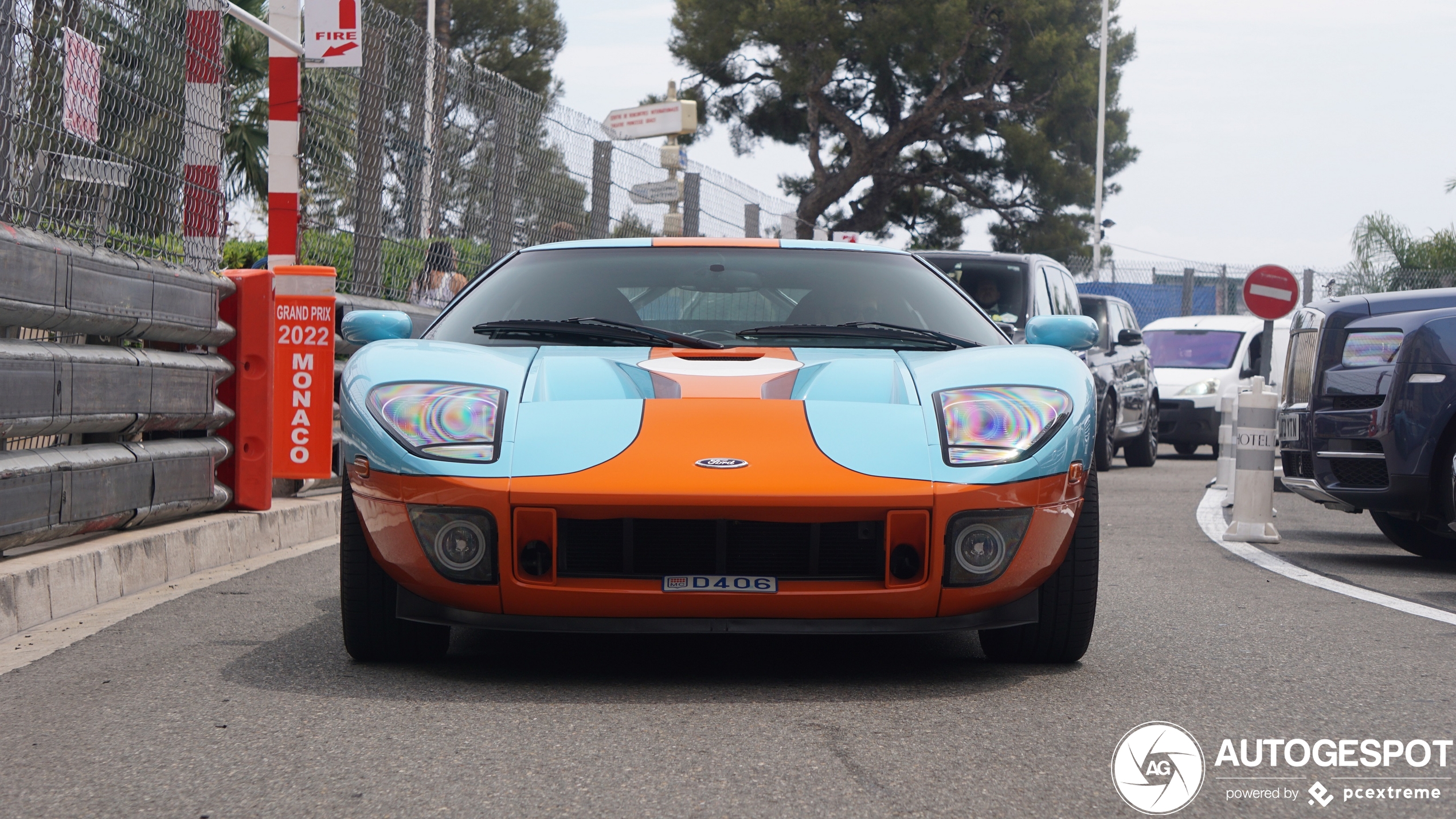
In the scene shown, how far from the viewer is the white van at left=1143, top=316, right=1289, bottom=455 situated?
54.8ft

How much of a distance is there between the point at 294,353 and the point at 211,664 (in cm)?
374

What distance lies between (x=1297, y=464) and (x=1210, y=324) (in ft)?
34.0

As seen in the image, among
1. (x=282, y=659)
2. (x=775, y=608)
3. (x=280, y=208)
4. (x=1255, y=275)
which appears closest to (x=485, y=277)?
(x=282, y=659)

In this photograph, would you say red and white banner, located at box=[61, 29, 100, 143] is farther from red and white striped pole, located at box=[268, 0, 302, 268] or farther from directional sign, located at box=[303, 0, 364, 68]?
directional sign, located at box=[303, 0, 364, 68]

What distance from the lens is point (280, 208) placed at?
26.1 ft

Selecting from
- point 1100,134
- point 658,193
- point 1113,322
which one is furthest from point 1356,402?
point 1100,134

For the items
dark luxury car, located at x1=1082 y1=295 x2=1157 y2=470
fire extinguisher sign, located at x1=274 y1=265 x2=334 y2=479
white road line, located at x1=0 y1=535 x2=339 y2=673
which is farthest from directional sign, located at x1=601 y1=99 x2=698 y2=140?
white road line, located at x1=0 y1=535 x2=339 y2=673

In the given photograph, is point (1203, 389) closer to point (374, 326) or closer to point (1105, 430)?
point (1105, 430)

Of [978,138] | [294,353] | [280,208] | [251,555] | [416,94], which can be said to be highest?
[978,138]

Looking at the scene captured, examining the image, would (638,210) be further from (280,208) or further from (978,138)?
(978,138)

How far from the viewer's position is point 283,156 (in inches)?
311

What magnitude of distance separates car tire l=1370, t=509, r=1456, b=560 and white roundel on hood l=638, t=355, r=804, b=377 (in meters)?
4.43

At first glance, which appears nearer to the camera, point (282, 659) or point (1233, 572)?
point (282, 659)

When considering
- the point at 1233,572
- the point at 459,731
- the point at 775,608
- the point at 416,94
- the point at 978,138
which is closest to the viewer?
the point at 459,731
